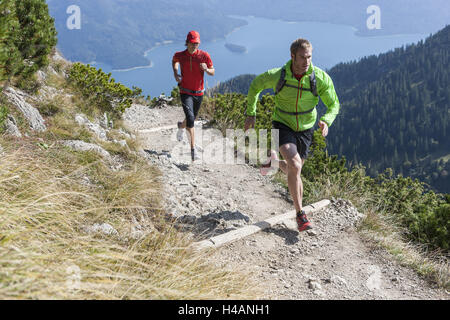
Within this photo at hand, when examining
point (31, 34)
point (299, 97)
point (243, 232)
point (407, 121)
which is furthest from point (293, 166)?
point (407, 121)

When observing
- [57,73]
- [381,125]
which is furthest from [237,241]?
[381,125]

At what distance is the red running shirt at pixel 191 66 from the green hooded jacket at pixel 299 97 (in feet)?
7.42

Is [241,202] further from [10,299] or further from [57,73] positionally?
[57,73]

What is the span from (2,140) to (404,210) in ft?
23.9

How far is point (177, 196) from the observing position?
5.48 meters

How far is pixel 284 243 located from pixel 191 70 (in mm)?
3919

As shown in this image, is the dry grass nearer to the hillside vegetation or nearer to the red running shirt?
the hillside vegetation

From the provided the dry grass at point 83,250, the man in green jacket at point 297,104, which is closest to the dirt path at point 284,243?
the man in green jacket at point 297,104

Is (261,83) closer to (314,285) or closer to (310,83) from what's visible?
(310,83)

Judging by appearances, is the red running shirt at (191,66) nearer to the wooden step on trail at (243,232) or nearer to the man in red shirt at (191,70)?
the man in red shirt at (191,70)

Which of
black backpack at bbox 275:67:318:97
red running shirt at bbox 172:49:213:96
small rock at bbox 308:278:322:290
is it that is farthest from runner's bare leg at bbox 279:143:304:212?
red running shirt at bbox 172:49:213:96

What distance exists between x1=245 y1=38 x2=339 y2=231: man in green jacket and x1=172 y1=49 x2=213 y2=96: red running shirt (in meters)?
2.23

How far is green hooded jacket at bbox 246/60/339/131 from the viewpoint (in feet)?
14.5

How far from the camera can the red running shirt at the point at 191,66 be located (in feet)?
22.0
